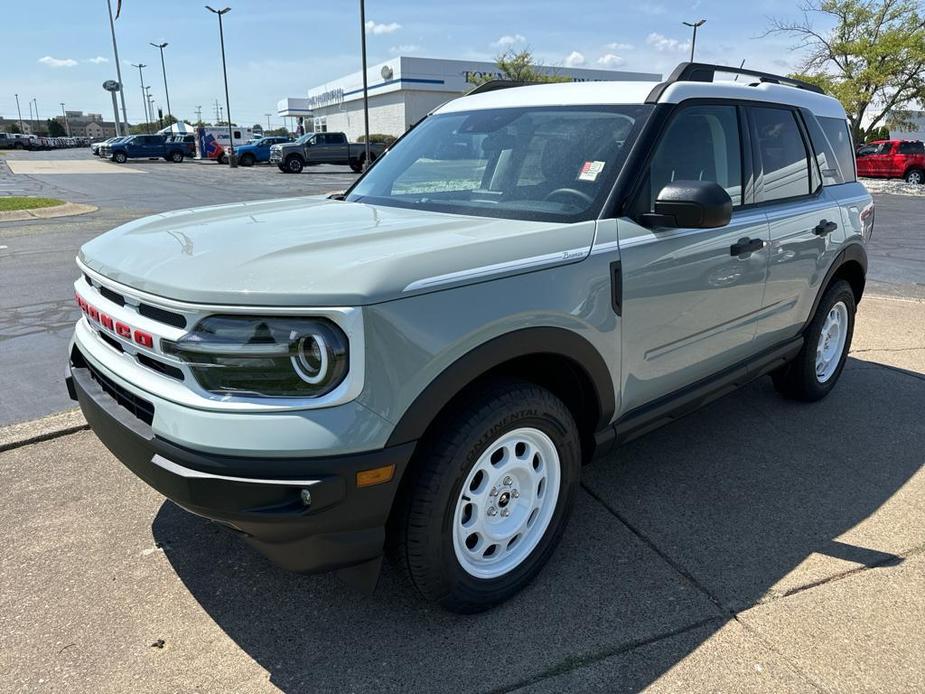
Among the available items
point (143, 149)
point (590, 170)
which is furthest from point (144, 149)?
point (590, 170)

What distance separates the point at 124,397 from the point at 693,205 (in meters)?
2.12

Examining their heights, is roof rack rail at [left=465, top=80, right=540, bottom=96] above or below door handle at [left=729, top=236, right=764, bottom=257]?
above

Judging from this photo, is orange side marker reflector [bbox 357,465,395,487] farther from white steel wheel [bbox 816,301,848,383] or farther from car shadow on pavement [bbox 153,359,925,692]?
white steel wheel [bbox 816,301,848,383]

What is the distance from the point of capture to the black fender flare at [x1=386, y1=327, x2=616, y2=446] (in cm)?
211

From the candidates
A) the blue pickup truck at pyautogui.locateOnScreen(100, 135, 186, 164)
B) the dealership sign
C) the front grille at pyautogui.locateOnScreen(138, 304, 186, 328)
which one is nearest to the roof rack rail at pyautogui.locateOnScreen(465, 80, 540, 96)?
Answer: the front grille at pyautogui.locateOnScreen(138, 304, 186, 328)

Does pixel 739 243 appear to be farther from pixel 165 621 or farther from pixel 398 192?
pixel 165 621

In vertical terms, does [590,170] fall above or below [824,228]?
above

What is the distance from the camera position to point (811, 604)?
2660 mm

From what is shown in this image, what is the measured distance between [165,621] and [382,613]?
77 cm

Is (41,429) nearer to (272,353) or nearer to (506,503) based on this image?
(272,353)

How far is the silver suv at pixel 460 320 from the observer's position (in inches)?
78.2

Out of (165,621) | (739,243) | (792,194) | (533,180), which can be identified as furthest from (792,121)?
(165,621)

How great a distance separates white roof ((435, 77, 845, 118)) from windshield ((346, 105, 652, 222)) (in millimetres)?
62

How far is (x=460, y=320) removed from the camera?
2.19m
